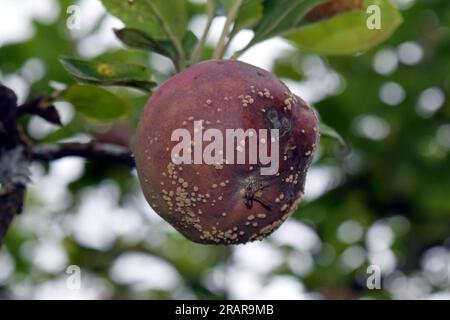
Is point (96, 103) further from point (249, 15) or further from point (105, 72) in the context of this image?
point (249, 15)

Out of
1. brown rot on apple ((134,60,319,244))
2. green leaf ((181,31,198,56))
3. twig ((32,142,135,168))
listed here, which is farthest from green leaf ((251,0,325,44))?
twig ((32,142,135,168))

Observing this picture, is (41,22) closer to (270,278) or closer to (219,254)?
(219,254)

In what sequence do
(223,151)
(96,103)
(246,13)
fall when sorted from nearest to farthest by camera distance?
(223,151) < (246,13) < (96,103)

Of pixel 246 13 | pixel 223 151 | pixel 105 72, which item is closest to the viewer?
pixel 223 151

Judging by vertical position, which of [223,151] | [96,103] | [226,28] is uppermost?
[226,28]

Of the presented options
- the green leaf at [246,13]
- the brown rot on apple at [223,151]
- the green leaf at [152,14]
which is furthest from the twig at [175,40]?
the brown rot on apple at [223,151]

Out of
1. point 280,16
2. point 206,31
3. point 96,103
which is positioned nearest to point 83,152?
point 96,103

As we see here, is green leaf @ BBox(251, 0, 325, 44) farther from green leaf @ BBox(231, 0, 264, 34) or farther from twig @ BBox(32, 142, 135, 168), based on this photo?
twig @ BBox(32, 142, 135, 168)

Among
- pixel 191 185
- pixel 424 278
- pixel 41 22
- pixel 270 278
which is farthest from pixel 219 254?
pixel 191 185
